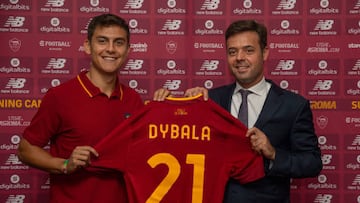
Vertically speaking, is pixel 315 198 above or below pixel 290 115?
below

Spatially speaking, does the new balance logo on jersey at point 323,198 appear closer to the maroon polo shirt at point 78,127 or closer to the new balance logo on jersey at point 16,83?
the maroon polo shirt at point 78,127

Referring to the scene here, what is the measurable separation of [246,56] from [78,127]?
2.48ft

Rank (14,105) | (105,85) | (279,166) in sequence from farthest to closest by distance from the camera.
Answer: (14,105), (105,85), (279,166)

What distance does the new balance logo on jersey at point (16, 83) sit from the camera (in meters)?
2.48

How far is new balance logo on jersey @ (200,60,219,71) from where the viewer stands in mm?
2549

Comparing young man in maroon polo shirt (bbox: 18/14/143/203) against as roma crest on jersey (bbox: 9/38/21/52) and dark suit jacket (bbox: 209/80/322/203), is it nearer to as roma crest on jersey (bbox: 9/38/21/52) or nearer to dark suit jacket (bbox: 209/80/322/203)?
dark suit jacket (bbox: 209/80/322/203)

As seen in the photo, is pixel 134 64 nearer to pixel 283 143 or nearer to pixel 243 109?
pixel 243 109

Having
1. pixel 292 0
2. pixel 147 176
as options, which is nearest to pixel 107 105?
Result: pixel 147 176

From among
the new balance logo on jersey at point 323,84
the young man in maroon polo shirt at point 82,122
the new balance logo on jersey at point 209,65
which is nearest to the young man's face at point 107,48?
the young man in maroon polo shirt at point 82,122

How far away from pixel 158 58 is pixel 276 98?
3.23 feet

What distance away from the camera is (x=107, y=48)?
1705mm

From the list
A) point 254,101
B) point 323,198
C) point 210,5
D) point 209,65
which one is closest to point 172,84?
point 209,65

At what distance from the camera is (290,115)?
67.8 inches

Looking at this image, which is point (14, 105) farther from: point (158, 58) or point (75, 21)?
point (158, 58)
